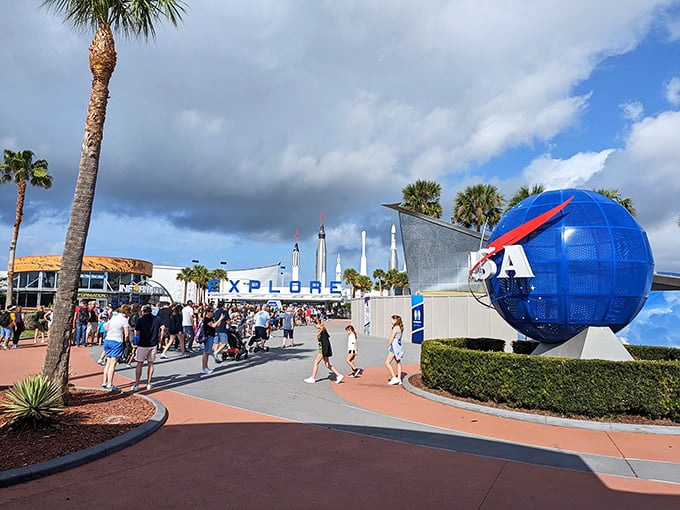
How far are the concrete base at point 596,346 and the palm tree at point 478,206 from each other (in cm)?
2473

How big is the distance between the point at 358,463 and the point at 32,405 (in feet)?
14.1

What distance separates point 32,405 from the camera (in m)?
6.12

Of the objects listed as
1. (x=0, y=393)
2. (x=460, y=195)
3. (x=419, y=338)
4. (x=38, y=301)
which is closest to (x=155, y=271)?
(x=38, y=301)

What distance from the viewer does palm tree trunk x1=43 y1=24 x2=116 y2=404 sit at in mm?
7590

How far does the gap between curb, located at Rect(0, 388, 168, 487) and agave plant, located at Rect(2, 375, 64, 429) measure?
112 centimetres

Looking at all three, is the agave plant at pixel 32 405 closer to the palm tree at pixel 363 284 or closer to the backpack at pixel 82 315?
the backpack at pixel 82 315

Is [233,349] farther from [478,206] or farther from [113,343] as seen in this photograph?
[478,206]

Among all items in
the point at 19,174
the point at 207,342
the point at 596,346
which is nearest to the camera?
the point at 596,346

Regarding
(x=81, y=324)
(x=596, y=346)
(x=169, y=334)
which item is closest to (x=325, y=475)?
(x=596, y=346)

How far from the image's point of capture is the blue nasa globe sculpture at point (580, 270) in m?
8.73

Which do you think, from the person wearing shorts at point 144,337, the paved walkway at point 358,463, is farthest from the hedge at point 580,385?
the person wearing shorts at point 144,337

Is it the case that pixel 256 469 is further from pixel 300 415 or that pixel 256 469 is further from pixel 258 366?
pixel 258 366

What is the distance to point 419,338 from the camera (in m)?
21.6

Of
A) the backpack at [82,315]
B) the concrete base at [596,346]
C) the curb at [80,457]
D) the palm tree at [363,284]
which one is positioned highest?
the palm tree at [363,284]
